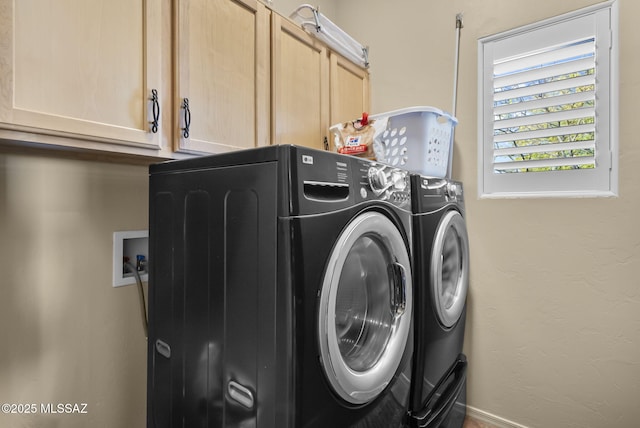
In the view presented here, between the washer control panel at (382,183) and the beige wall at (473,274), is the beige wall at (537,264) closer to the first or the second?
the beige wall at (473,274)

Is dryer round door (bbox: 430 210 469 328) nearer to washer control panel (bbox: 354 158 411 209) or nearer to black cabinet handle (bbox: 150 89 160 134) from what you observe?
washer control panel (bbox: 354 158 411 209)

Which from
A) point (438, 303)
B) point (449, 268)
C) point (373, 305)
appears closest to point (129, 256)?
point (373, 305)

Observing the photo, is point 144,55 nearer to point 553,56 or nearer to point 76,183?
point 76,183

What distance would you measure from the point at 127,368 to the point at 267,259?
3.37ft

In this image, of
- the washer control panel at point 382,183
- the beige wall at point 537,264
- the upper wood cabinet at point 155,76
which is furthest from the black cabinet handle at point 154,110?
the beige wall at point 537,264

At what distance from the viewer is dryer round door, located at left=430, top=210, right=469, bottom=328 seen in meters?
1.34

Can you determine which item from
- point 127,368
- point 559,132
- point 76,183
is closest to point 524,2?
point 559,132

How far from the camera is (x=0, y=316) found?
1048 millimetres

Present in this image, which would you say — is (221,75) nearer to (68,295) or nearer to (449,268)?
(68,295)

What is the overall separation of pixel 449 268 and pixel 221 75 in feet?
4.62

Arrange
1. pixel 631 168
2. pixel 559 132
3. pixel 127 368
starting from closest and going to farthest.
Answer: pixel 127 368 < pixel 631 168 < pixel 559 132

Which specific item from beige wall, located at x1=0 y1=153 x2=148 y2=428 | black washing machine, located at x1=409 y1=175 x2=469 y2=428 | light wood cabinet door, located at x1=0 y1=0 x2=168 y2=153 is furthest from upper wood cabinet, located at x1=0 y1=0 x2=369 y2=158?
black washing machine, located at x1=409 y1=175 x2=469 y2=428

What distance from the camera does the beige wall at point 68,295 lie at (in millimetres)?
1079

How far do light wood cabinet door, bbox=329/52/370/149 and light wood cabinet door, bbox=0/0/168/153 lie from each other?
1.04 m
